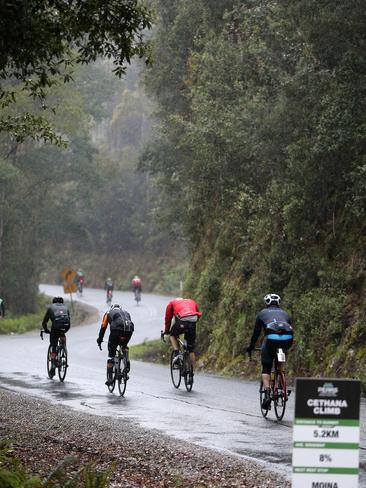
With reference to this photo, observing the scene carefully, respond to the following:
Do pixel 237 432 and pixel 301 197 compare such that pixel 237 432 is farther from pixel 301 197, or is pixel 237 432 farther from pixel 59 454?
pixel 301 197

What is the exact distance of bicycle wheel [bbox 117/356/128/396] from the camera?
18.4 m

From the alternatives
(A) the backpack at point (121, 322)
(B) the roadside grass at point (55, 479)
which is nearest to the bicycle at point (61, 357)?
(A) the backpack at point (121, 322)

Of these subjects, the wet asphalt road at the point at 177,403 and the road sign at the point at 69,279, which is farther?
the road sign at the point at 69,279

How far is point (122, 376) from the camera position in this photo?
60.3 ft

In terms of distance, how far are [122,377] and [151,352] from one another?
1720 centimetres

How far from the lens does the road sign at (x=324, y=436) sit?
5.91 m

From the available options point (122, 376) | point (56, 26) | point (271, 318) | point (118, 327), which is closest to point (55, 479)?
point (56, 26)

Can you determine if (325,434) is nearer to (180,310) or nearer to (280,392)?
(280,392)

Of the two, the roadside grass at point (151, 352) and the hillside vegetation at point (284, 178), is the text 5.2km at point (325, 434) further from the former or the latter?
the roadside grass at point (151, 352)

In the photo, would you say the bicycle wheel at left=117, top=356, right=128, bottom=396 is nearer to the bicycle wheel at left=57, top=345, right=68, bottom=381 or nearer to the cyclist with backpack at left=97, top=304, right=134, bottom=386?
the cyclist with backpack at left=97, top=304, right=134, bottom=386

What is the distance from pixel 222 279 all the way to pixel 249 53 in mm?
7107

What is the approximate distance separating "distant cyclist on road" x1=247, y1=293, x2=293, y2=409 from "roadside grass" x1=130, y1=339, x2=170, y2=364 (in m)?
17.6

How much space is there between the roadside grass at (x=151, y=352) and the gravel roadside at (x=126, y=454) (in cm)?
1837

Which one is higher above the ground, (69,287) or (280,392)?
(69,287)
